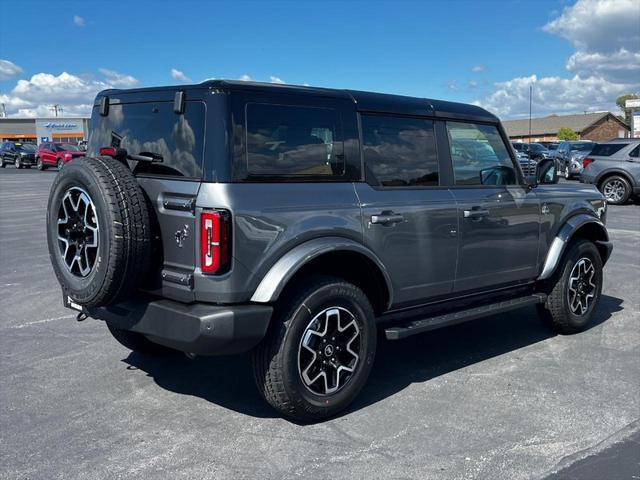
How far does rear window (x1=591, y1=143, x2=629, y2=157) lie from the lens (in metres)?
17.9

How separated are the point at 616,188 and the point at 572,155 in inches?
371

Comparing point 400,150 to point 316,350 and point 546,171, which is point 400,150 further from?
point 546,171

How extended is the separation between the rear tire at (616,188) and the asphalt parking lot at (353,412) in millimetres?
12821

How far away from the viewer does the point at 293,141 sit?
12.9ft

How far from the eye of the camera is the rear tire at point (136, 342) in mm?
4949

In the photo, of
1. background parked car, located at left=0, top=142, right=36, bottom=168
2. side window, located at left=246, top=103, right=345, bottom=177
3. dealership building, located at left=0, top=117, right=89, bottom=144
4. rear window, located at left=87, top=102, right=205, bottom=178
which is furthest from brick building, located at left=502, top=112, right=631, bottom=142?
rear window, located at left=87, top=102, right=205, bottom=178

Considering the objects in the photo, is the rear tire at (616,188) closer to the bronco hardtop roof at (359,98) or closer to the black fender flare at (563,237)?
the black fender flare at (563,237)

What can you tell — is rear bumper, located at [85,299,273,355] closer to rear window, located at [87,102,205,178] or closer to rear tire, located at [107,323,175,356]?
rear window, located at [87,102,205,178]

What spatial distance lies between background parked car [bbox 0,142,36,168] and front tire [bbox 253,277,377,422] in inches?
1693

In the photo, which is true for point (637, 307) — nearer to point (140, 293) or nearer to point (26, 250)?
point (140, 293)

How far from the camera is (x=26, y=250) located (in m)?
10.1

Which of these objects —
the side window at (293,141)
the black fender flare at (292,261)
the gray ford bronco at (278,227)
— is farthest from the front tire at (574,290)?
the side window at (293,141)

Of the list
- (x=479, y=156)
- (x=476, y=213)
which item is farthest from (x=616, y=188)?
(x=476, y=213)

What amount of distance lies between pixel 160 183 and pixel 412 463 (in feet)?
6.96
